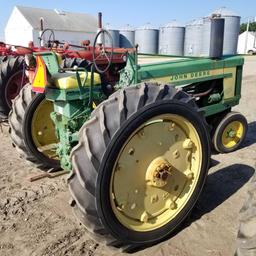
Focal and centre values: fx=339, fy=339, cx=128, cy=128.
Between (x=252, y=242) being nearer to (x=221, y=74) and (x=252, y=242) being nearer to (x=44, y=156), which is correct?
(x=44, y=156)

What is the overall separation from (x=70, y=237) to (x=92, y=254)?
312 millimetres

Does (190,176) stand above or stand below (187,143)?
below

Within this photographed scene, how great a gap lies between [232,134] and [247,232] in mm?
3261

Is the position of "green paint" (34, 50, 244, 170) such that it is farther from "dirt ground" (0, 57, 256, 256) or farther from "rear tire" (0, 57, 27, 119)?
"rear tire" (0, 57, 27, 119)

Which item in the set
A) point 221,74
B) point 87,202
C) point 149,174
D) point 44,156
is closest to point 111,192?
point 87,202

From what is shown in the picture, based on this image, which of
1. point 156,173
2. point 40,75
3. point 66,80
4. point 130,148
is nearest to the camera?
point 130,148

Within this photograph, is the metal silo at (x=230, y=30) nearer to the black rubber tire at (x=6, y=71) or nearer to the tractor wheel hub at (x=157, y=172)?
the black rubber tire at (x=6, y=71)

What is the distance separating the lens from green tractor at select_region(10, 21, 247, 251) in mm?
2242

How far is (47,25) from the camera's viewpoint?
118 feet

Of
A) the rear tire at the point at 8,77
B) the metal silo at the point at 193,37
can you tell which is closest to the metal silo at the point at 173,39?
the metal silo at the point at 193,37

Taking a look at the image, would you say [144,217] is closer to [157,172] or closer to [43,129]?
[157,172]

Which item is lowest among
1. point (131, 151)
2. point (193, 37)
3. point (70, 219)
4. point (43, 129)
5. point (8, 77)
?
point (70, 219)

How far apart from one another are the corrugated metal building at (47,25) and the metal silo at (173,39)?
8.33 m

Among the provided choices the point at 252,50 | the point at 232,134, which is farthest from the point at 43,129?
the point at 252,50
